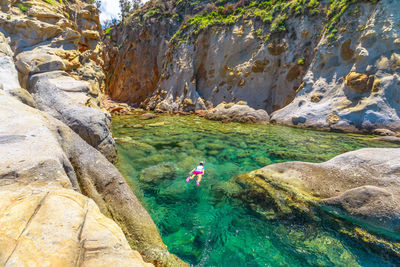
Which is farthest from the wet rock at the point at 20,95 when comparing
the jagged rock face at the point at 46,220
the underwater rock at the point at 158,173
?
the underwater rock at the point at 158,173

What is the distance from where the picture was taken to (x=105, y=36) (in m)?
45.8

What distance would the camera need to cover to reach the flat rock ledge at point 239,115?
57.4ft

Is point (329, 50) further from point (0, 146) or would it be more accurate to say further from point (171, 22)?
point (171, 22)

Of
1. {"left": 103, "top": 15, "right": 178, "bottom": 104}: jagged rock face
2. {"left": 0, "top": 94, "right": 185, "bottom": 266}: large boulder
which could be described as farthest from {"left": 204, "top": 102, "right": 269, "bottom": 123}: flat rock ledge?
{"left": 103, "top": 15, "right": 178, "bottom": 104}: jagged rock face

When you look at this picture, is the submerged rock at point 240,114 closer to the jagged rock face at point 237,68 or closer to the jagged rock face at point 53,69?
the jagged rock face at point 237,68

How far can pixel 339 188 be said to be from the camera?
14.1ft

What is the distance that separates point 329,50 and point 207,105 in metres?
13.4

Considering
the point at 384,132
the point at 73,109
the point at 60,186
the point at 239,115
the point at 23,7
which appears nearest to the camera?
the point at 60,186

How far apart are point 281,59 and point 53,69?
1988cm

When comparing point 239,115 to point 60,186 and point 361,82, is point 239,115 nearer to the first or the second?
point 361,82

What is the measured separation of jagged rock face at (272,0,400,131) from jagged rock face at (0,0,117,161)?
14.5 m

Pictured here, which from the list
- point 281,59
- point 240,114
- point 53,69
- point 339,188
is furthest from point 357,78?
point 53,69

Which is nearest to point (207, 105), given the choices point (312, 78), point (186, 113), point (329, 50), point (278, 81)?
point (186, 113)

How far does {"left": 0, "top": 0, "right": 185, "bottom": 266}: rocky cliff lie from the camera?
162cm
